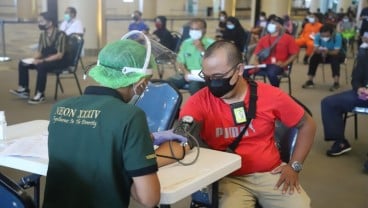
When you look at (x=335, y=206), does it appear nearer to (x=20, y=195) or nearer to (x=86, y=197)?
(x=86, y=197)

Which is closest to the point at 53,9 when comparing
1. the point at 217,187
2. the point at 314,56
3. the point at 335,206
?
the point at 314,56

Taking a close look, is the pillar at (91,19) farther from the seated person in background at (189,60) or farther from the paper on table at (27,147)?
the paper on table at (27,147)

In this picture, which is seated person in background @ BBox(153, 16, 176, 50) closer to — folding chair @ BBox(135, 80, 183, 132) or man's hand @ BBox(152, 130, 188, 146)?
folding chair @ BBox(135, 80, 183, 132)

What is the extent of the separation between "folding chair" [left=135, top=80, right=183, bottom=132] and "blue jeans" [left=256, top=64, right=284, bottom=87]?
11.6 feet

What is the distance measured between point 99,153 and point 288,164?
1025 mm

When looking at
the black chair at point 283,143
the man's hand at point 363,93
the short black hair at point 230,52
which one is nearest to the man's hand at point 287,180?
the black chair at point 283,143

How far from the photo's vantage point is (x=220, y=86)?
2.12 metres

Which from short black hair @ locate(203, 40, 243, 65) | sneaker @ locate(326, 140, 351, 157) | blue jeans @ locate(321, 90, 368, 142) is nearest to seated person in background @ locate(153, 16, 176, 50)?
blue jeans @ locate(321, 90, 368, 142)

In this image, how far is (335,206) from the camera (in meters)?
3.29

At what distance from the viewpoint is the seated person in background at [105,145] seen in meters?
1.47

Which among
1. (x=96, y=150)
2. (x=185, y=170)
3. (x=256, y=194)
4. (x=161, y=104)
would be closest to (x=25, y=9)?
(x=161, y=104)

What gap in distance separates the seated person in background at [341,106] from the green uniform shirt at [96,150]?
3137 mm

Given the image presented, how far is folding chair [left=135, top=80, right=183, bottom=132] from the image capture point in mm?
2801

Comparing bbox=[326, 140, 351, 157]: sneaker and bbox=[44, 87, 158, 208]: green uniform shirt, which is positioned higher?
bbox=[44, 87, 158, 208]: green uniform shirt
